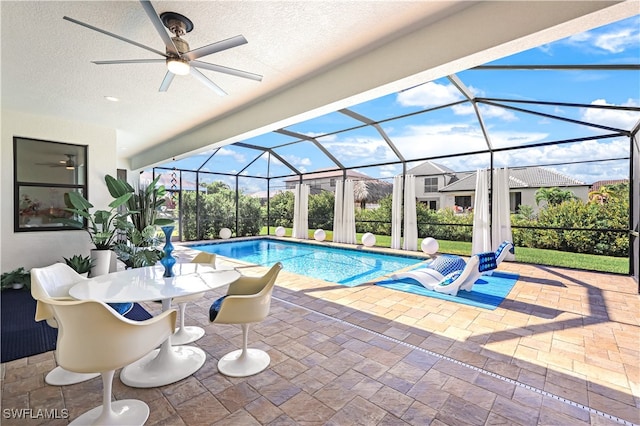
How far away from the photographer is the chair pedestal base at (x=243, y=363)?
2.43 metres

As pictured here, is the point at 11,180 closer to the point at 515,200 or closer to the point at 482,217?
the point at 482,217

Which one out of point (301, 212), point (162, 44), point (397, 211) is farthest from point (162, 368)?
point (301, 212)

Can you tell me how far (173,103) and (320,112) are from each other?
8.37ft

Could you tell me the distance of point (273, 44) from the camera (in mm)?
2908

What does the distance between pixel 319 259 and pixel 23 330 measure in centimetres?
630

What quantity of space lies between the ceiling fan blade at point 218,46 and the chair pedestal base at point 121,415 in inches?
109

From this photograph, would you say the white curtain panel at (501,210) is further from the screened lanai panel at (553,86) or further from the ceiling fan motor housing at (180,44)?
the ceiling fan motor housing at (180,44)

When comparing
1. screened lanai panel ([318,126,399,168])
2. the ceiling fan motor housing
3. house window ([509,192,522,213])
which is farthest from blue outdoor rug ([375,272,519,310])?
house window ([509,192,522,213])

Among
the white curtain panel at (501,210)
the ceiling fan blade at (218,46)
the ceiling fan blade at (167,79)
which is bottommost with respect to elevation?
the white curtain panel at (501,210)

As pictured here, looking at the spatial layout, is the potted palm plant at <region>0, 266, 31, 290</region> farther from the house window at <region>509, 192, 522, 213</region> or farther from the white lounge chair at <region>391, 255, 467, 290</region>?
the house window at <region>509, 192, 522, 213</region>

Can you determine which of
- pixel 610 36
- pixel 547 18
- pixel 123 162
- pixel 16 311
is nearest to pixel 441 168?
pixel 610 36

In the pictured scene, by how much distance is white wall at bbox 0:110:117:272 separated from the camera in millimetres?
4875

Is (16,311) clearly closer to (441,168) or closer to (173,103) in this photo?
(173,103)

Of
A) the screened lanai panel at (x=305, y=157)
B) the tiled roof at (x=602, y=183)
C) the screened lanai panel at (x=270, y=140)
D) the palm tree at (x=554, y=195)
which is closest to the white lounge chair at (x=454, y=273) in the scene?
the screened lanai panel at (x=270, y=140)
